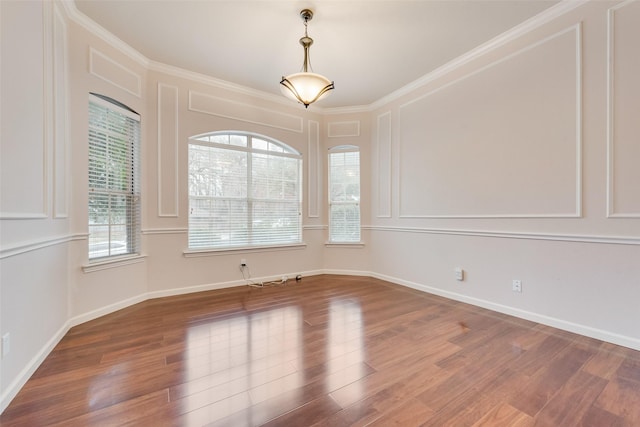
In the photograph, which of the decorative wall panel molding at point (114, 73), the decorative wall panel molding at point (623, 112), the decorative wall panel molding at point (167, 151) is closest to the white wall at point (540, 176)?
the decorative wall panel molding at point (623, 112)

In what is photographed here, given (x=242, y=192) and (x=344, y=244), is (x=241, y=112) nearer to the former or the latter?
(x=242, y=192)

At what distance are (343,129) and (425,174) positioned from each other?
1727mm

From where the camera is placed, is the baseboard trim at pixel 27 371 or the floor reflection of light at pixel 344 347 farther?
the floor reflection of light at pixel 344 347

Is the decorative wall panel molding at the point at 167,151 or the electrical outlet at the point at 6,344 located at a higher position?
the decorative wall panel molding at the point at 167,151

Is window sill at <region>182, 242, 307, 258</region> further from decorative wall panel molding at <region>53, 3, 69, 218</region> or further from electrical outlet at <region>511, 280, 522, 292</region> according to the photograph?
electrical outlet at <region>511, 280, 522, 292</region>

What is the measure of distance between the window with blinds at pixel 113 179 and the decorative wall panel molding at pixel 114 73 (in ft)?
0.68

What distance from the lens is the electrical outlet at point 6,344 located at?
155cm

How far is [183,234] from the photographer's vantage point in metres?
3.65

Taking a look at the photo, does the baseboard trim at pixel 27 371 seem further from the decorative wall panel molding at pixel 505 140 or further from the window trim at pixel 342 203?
the decorative wall panel molding at pixel 505 140

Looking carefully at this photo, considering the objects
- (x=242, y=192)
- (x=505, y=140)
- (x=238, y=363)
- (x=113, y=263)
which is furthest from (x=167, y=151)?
(x=505, y=140)

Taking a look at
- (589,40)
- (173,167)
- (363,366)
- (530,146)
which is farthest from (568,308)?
(173,167)

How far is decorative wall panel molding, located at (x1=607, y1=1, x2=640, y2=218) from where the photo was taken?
215 cm

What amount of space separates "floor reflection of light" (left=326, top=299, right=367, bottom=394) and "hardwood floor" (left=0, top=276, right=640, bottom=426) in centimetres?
1


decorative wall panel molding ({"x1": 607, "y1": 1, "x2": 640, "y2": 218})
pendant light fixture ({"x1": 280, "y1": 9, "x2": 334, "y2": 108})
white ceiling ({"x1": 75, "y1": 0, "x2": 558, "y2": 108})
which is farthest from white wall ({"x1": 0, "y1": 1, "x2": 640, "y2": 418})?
pendant light fixture ({"x1": 280, "y1": 9, "x2": 334, "y2": 108})
